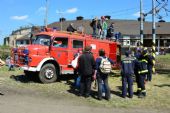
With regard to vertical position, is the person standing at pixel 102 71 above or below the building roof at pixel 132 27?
below

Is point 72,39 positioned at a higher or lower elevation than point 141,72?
higher

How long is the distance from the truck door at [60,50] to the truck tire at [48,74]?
514 millimetres

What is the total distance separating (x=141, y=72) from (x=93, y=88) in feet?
7.83

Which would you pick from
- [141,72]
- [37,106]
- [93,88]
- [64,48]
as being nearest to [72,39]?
[64,48]

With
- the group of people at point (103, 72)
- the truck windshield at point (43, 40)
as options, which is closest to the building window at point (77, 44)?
the truck windshield at point (43, 40)

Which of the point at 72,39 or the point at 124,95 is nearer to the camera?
the point at 124,95

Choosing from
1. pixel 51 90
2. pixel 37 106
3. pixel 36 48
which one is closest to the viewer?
pixel 37 106

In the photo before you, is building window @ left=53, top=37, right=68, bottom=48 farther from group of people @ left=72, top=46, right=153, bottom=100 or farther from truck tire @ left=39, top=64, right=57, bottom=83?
group of people @ left=72, top=46, right=153, bottom=100

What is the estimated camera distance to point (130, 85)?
16328 mm

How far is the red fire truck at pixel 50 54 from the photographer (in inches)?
752

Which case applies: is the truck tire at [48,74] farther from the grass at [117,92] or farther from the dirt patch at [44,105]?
the dirt patch at [44,105]

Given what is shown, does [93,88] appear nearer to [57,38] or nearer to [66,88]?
[66,88]

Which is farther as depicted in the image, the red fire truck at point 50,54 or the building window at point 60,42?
the building window at point 60,42

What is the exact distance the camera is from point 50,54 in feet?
64.3
